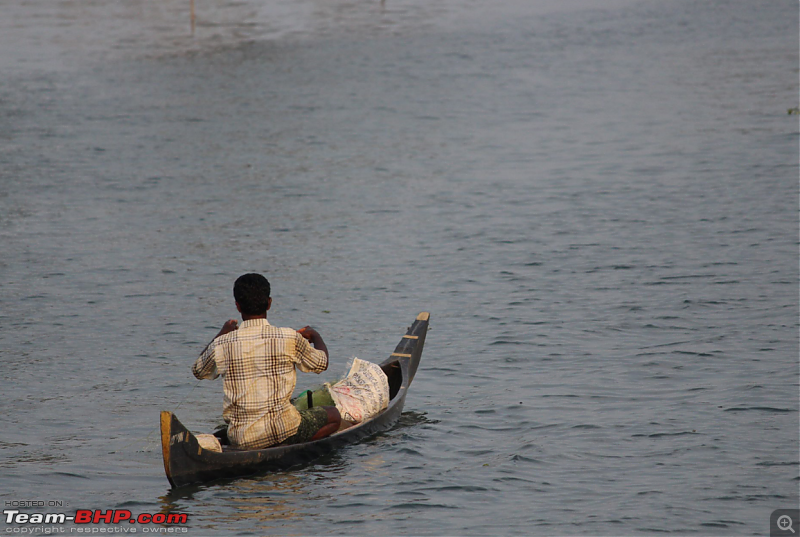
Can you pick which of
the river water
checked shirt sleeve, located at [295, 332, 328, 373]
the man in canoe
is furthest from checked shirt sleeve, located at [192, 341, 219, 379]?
the river water

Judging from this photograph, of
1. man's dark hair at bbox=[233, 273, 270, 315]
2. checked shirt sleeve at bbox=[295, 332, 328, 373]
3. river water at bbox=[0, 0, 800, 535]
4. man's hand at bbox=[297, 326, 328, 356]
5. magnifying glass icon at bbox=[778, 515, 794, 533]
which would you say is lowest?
magnifying glass icon at bbox=[778, 515, 794, 533]

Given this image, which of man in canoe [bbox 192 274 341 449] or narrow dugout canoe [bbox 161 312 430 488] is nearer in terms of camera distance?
narrow dugout canoe [bbox 161 312 430 488]

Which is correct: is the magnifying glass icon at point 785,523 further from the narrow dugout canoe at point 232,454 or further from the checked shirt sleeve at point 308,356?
the checked shirt sleeve at point 308,356

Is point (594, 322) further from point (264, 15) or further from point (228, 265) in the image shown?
point (264, 15)

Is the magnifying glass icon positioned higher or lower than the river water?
lower

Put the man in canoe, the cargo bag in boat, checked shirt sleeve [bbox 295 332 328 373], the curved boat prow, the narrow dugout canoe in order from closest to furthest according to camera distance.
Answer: the narrow dugout canoe < the man in canoe < checked shirt sleeve [bbox 295 332 328 373] < the cargo bag in boat < the curved boat prow

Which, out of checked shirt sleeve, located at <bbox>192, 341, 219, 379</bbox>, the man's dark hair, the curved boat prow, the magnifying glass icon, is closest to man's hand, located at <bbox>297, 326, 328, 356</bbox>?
the man's dark hair

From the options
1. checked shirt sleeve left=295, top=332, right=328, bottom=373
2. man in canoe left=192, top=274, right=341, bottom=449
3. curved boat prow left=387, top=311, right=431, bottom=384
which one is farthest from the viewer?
curved boat prow left=387, top=311, right=431, bottom=384

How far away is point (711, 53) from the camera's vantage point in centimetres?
3891

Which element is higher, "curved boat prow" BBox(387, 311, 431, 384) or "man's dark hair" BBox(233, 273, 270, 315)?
"man's dark hair" BBox(233, 273, 270, 315)

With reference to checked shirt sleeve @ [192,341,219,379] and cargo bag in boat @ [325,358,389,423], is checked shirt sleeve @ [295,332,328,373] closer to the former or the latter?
checked shirt sleeve @ [192,341,219,379]

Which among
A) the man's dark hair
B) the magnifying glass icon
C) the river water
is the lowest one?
the magnifying glass icon

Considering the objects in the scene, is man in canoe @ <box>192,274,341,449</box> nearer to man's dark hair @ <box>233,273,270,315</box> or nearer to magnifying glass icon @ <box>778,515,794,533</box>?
man's dark hair @ <box>233,273,270,315</box>

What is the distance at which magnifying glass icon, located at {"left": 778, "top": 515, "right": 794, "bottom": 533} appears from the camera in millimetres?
7727
